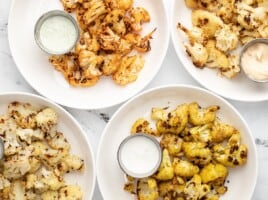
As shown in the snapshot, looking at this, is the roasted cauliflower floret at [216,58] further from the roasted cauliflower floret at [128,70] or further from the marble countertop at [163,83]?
the roasted cauliflower floret at [128,70]

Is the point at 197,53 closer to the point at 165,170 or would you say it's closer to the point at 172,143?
the point at 172,143

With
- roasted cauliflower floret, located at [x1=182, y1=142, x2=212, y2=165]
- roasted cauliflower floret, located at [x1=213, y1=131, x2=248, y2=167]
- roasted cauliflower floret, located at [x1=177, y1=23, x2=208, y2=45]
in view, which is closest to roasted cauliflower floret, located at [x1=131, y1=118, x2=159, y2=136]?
roasted cauliflower floret, located at [x1=182, y1=142, x2=212, y2=165]

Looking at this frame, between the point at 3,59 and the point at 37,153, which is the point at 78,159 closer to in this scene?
the point at 37,153

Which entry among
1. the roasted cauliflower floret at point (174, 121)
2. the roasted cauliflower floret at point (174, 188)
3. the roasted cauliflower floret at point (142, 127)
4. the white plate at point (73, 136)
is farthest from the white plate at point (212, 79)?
the white plate at point (73, 136)

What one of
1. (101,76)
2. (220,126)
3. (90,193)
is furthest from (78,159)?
(220,126)

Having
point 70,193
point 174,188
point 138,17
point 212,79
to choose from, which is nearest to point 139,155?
point 174,188
